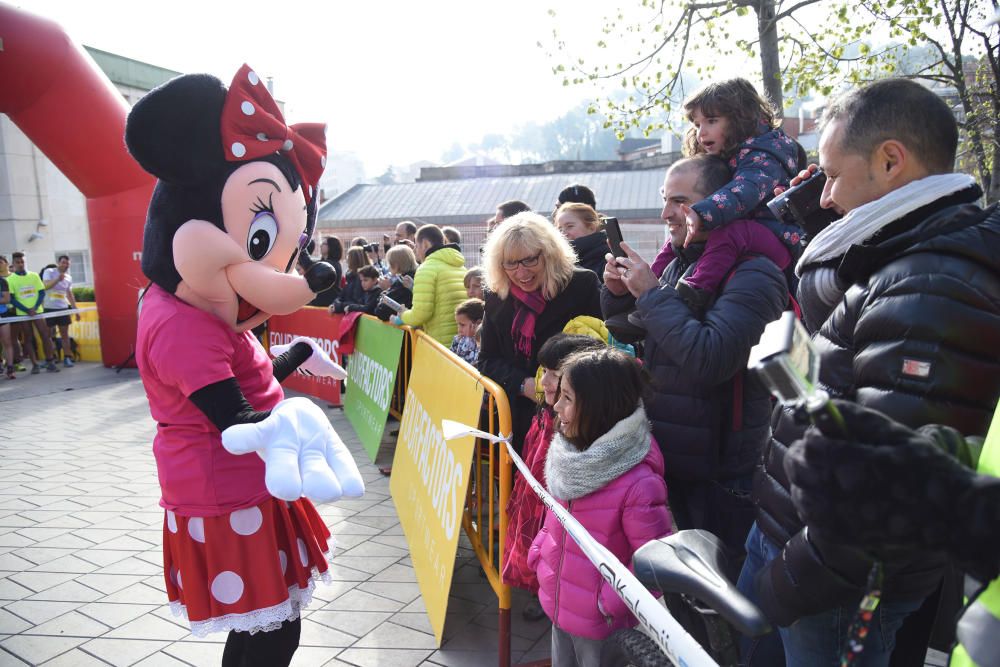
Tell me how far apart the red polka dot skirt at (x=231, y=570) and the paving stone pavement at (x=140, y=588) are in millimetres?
908

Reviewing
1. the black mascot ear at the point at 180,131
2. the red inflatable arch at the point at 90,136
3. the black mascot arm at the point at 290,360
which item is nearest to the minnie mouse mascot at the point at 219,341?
the black mascot ear at the point at 180,131

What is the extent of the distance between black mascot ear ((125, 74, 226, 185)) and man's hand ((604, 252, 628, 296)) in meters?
1.45

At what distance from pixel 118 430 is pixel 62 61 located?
456 centimetres

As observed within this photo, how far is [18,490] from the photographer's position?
5.60 m

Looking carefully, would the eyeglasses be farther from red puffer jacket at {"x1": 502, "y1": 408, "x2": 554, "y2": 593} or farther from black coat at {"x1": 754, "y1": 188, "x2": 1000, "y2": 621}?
black coat at {"x1": 754, "y1": 188, "x2": 1000, "y2": 621}

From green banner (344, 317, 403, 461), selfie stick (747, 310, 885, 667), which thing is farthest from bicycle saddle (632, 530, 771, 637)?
green banner (344, 317, 403, 461)

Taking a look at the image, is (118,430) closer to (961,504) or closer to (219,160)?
(219,160)

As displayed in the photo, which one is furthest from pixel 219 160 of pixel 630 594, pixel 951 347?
pixel 951 347

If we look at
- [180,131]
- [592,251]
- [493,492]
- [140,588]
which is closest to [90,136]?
[140,588]

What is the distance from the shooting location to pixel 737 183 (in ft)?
8.00

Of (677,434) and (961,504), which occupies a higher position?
(961,504)

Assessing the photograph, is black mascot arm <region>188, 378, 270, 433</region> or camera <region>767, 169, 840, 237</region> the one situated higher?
camera <region>767, 169, 840, 237</region>

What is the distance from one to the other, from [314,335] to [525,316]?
604cm

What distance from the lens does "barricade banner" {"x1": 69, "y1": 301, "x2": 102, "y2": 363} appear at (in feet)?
42.1
